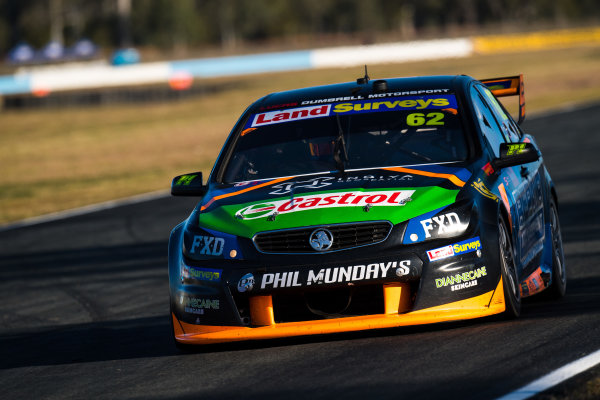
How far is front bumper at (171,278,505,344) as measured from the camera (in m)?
5.62

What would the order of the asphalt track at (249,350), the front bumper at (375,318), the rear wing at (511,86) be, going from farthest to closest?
the rear wing at (511,86), the front bumper at (375,318), the asphalt track at (249,350)

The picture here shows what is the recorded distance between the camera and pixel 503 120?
760 centimetres

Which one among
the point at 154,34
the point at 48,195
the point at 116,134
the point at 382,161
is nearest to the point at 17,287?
the point at 382,161

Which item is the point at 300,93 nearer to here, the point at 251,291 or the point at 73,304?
the point at 251,291

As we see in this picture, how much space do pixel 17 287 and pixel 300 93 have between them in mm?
3856

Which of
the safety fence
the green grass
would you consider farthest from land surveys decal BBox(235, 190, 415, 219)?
the safety fence

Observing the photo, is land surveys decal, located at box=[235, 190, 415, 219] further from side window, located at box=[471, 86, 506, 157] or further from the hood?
side window, located at box=[471, 86, 506, 157]

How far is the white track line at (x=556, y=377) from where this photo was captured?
4.58m

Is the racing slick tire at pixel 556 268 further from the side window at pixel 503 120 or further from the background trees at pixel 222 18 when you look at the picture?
the background trees at pixel 222 18

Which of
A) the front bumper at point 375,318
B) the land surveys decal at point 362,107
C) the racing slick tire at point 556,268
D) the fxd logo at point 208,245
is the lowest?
the racing slick tire at point 556,268

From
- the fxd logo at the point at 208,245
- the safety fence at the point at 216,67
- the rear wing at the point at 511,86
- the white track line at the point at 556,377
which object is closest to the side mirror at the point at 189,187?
the fxd logo at the point at 208,245

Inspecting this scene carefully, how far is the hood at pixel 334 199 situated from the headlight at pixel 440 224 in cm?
4

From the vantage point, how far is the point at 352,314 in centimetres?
570

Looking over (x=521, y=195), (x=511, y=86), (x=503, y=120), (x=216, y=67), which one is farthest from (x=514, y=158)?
(x=216, y=67)
